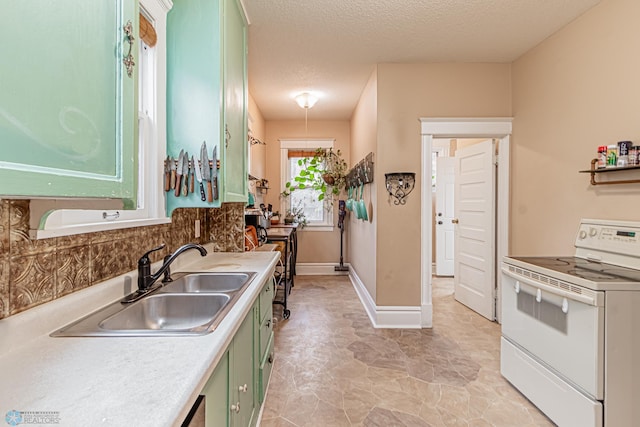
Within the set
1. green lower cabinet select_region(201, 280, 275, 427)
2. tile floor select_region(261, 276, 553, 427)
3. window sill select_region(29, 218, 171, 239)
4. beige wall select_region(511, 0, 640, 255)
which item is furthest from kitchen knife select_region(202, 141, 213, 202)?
beige wall select_region(511, 0, 640, 255)

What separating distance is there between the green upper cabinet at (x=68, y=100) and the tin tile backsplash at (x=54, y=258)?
1.05 feet

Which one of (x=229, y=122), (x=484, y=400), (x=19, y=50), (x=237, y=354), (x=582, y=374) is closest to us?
(x=19, y=50)

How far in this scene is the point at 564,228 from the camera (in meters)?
2.48

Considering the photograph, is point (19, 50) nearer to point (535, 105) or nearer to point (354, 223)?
point (535, 105)

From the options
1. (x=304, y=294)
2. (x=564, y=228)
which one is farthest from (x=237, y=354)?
(x=304, y=294)

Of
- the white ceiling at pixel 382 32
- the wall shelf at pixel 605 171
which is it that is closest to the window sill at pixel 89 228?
the white ceiling at pixel 382 32

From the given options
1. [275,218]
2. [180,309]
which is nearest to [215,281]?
[180,309]

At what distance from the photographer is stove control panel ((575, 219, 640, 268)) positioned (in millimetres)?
1842

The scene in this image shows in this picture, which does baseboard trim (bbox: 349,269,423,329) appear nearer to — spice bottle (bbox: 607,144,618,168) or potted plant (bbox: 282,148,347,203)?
spice bottle (bbox: 607,144,618,168)

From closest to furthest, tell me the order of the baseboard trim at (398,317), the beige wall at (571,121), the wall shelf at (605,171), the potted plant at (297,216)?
the wall shelf at (605,171), the beige wall at (571,121), the baseboard trim at (398,317), the potted plant at (297,216)

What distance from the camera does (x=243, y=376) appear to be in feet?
4.19

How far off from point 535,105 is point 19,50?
11.4 ft

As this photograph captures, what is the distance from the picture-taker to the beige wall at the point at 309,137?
213 inches

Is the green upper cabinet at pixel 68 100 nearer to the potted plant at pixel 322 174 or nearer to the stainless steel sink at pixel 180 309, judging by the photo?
the stainless steel sink at pixel 180 309
